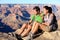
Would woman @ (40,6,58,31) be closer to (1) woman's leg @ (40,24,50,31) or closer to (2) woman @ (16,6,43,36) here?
(1) woman's leg @ (40,24,50,31)

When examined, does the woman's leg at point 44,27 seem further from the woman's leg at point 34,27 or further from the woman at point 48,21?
the woman's leg at point 34,27

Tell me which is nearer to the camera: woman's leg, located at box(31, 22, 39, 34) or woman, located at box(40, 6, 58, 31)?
woman's leg, located at box(31, 22, 39, 34)

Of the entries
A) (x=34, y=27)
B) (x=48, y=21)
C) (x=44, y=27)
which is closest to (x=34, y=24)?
(x=34, y=27)

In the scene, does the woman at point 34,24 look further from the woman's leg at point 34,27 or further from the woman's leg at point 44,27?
the woman's leg at point 44,27

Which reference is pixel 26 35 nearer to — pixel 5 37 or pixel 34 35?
pixel 34 35

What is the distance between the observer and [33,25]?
598 centimetres

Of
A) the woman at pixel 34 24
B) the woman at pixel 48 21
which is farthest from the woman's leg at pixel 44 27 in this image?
the woman at pixel 34 24

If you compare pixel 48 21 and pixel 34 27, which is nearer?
pixel 34 27

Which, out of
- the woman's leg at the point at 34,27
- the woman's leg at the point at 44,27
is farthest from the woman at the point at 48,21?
the woman's leg at the point at 34,27

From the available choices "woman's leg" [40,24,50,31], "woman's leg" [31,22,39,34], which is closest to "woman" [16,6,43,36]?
"woman's leg" [31,22,39,34]

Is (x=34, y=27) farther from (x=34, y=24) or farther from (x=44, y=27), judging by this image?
(x=44, y=27)

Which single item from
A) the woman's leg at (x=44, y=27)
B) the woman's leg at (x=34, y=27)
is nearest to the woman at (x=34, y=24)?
the woman's leg at (x=34, y=27)

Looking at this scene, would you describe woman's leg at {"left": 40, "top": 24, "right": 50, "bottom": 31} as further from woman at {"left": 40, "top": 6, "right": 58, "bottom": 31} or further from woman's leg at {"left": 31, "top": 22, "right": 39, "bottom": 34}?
woman's leg at {"left": 31, "top": 22, "right": 39, "bottom": 34}

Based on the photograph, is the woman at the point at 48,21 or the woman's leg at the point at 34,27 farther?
the woman at the point at 48,21
